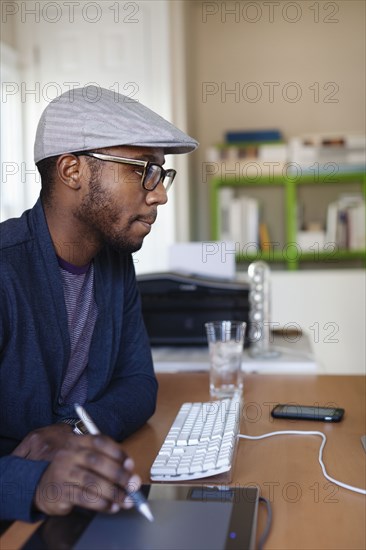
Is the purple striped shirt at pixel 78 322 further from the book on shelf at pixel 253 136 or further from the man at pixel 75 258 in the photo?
the book on shelf at pixel 253 136

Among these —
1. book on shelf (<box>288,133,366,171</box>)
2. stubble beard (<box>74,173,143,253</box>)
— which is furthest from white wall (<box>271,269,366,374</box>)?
stubble beard (<box>74,173,143,253</box>)

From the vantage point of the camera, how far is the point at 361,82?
4.18m

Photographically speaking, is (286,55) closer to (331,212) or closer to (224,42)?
(224,42)

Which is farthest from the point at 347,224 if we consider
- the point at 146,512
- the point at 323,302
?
the point at 146,512

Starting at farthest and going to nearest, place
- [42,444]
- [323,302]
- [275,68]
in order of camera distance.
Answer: [275,68] < [323,302] < [42,444]

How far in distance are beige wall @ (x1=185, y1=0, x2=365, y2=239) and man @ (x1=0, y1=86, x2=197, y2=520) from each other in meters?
2.90

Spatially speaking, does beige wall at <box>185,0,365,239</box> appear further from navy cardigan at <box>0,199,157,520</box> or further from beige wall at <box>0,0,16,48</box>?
navy cardigan at <box>0,199,157,520</box>

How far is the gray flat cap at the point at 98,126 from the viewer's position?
1.19 m

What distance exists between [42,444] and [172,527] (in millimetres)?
294

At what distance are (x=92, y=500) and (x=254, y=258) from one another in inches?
133

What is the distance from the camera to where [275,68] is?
427 centimetres

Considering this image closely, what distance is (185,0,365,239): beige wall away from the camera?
418 centimetres

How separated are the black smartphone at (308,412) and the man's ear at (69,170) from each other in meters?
0.62

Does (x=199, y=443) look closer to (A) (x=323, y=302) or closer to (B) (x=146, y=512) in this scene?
(B) (x=146, y=512)
